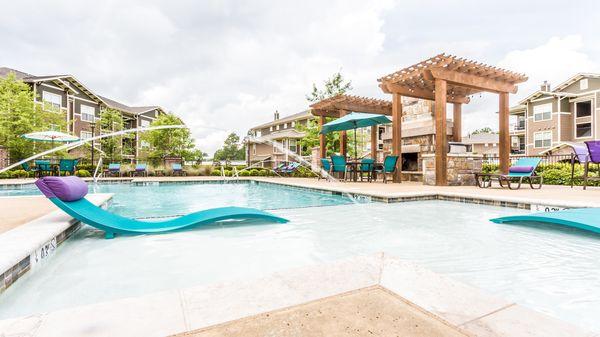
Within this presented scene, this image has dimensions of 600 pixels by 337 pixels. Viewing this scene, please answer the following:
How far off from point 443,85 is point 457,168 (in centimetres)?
266

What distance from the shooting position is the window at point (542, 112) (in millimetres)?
25337

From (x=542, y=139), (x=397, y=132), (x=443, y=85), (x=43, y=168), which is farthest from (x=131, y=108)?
(x=542, y=139)

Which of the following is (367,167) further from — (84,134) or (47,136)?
(84,134)

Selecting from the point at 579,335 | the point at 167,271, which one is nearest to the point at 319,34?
the point at 167,271

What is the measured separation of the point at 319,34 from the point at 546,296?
43.6ft

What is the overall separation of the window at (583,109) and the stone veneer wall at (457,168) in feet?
77.5

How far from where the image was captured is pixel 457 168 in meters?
9.23

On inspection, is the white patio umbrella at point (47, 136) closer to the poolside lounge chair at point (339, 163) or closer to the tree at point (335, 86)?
the poolside lounge chair at point (339, 163)

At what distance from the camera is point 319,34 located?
13195mm

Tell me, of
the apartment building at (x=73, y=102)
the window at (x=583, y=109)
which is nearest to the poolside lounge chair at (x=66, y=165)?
the apartment building at (x=73, y=102)

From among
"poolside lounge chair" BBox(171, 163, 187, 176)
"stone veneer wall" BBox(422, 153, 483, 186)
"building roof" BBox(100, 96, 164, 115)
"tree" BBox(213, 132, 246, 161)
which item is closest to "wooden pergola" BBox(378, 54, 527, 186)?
"stone veneer wall" BBox(422, 153, 483, 186)

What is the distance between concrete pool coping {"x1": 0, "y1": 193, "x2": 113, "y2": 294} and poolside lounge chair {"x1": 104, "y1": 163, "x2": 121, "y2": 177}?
1501cm

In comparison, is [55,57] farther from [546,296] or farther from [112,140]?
[546,296]

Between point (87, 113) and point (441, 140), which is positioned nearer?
point (441, 140)
